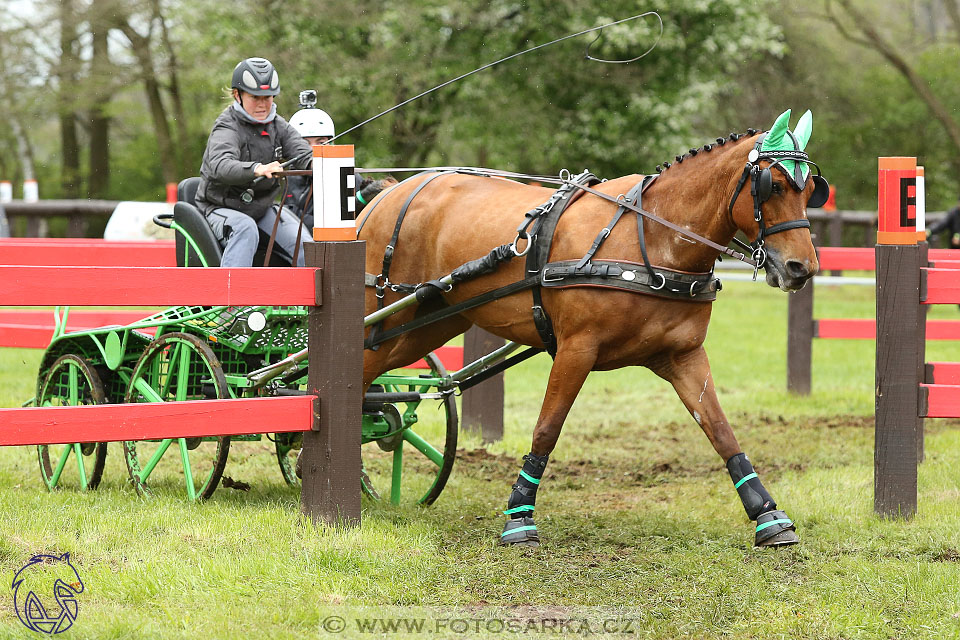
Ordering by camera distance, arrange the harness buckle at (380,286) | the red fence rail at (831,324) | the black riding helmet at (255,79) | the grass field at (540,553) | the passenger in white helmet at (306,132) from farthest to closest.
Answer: the red fence rail at (831,324)
the passenger in white helmet at (306,132)
the black riding helmet at (255,79)
the harness buckle at (380,286)
the grass field at (540,553)

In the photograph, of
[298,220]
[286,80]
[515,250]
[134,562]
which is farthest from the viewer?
[286,80]

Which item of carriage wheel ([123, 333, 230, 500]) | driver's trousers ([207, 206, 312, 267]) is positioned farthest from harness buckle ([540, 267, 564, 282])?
carriage wheel ([123, 333, 230, 500])

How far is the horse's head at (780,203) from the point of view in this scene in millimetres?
4465

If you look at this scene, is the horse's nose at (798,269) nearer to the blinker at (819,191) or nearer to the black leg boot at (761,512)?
the blinker at (819,191)

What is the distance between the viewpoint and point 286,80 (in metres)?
18.9

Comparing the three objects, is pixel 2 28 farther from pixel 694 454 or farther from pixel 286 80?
pixel 694 454

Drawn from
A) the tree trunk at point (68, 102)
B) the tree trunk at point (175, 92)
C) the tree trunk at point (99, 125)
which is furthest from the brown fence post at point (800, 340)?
the tree trunk at point (99, 125)

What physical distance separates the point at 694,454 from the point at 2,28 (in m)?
20.5

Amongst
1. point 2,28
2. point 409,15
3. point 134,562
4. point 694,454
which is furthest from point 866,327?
point 2,28

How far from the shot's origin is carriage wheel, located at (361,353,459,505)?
19.2 feet

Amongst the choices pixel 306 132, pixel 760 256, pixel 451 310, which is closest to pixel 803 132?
pixel 760 256

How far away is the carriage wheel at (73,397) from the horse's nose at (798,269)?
3449 millimetres

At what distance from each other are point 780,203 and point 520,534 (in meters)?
1.82

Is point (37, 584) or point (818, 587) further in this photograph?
point (818, 587)
